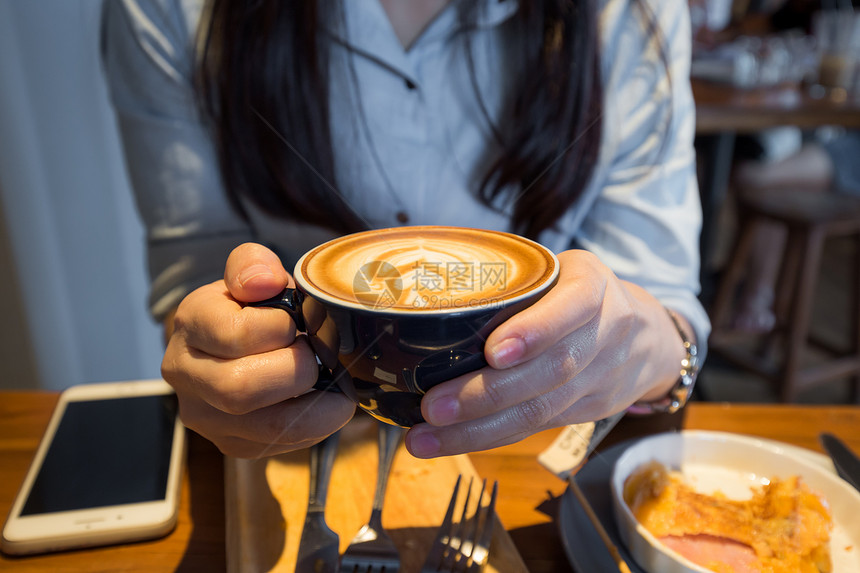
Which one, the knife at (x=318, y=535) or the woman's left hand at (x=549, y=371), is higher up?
the woman's left hand at (x=549, y=371)

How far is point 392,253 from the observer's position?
1.38ft

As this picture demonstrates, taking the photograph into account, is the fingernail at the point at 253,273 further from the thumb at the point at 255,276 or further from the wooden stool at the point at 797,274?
the wooden stool at the point at 797,274

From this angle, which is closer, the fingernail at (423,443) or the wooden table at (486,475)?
the fingernail at (423,443)

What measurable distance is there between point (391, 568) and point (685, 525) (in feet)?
0.81

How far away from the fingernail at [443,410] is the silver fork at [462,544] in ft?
0.54

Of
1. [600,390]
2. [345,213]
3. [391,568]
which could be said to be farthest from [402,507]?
[345,213]

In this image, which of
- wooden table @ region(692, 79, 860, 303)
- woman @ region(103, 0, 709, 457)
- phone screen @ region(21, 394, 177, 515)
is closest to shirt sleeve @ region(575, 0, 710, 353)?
woman @ region(103, 0, 709, 457)

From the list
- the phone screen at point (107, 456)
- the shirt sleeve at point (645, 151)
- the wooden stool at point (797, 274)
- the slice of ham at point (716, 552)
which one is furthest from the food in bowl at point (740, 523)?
the wooden stool at point (797, 274)

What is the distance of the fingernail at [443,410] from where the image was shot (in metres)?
0.35

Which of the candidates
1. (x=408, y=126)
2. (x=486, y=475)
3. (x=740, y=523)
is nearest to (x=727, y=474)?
A: (x=740, y=523)

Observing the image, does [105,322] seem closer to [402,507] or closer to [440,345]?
[402,507]

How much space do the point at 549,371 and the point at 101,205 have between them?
53.1 inches

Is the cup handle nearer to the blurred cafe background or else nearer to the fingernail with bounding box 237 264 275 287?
the fingernail with bounding box 237 264 275 287

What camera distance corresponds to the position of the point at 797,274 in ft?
6.09
